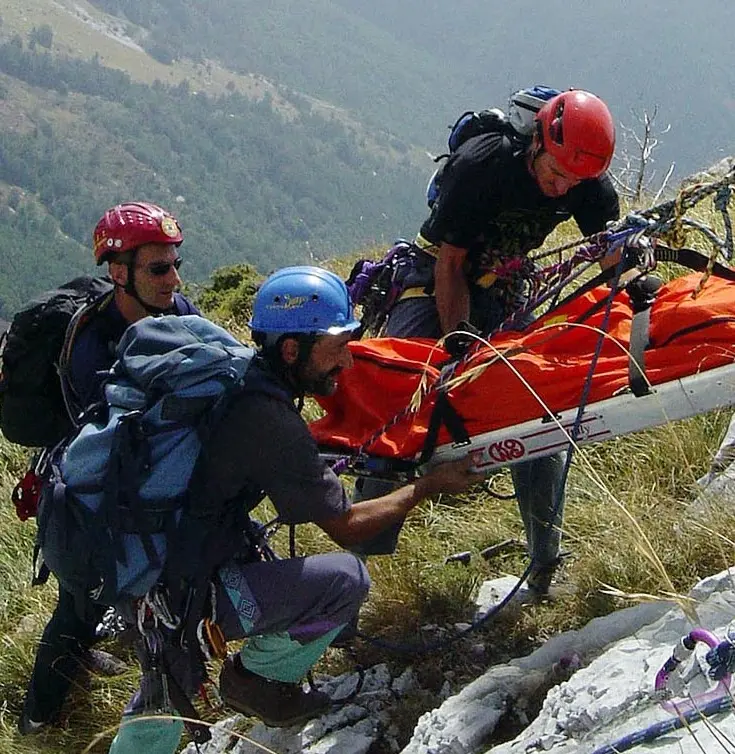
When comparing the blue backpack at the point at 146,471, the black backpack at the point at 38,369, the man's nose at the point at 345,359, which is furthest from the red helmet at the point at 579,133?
the black backpack at the point at 38,369

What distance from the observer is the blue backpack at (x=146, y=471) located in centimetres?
288

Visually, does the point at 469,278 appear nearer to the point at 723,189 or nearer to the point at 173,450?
the point at 723,189

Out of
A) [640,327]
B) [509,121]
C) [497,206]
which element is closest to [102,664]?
[497,206]

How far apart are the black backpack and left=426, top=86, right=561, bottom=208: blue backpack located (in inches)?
66.4

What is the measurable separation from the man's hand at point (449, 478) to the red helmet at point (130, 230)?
158 centimetres

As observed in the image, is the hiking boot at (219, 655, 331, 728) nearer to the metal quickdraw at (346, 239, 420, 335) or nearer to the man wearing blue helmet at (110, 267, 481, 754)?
the man wearing blue helmet at (110, 267, 481, 754)

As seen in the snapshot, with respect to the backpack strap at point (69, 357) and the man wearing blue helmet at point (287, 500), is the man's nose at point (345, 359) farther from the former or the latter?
the backpack strap at point (69, 357)

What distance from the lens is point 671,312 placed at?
3.31 m

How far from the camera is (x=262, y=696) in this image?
341cm

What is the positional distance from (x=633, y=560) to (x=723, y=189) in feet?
4.59

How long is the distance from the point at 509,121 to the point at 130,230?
1668 millimetres

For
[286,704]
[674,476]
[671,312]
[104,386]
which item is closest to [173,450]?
[104,386]

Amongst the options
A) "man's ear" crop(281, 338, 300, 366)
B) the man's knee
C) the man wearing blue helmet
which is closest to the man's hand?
the man wearing blue helmet

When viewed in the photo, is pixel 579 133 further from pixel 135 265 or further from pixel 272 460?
pixel 135 265
